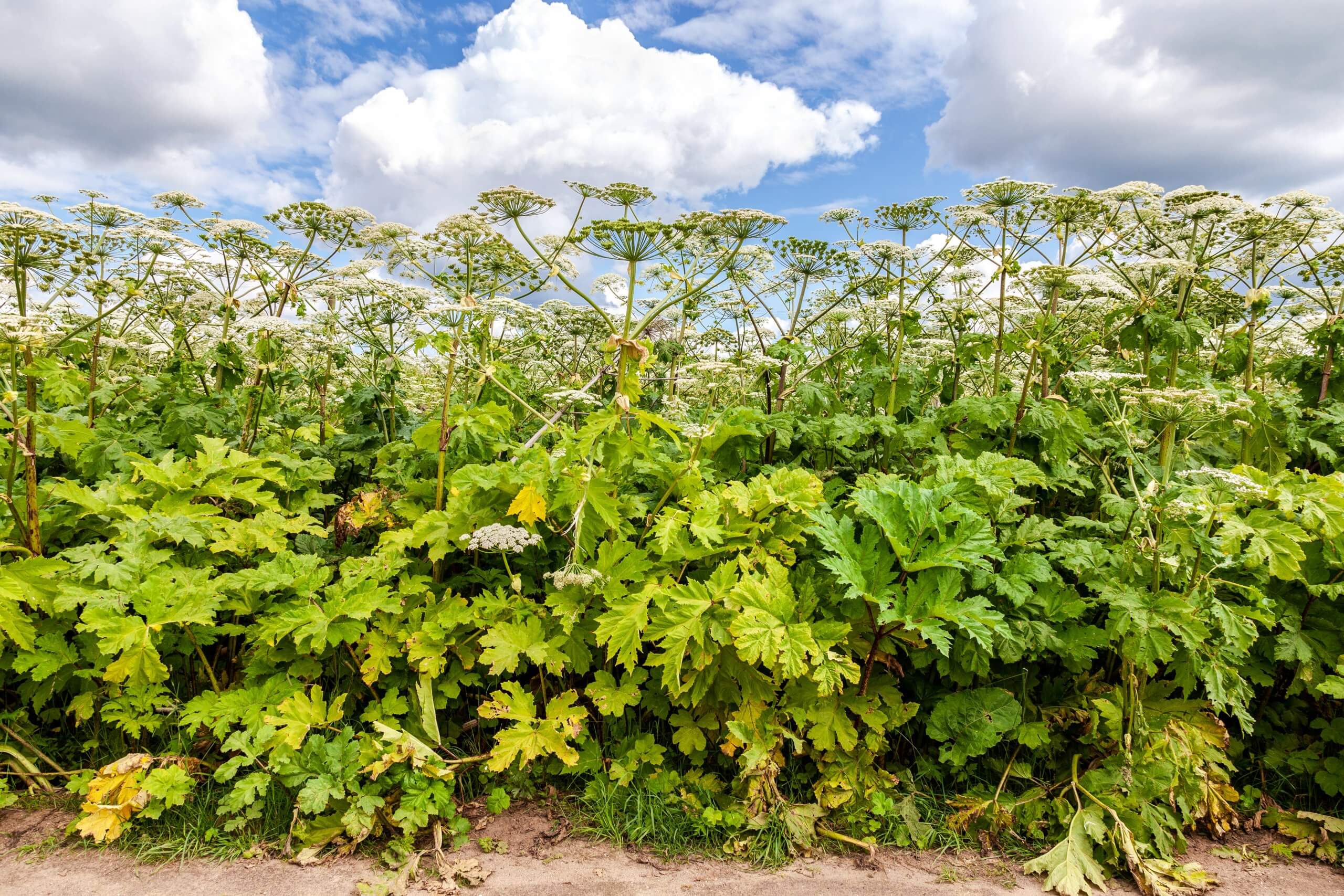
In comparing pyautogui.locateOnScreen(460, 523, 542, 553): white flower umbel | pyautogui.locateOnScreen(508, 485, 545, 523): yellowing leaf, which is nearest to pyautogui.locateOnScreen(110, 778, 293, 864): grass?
pyautogui.locateOnScreen(460, 523, 542, 553): white flower umbel

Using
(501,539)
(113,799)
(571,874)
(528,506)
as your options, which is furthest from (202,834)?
(528,506)

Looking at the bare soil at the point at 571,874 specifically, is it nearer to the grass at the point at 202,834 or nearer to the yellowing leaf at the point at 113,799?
the grass at the point at 202,834

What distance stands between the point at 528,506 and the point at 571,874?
1666mm

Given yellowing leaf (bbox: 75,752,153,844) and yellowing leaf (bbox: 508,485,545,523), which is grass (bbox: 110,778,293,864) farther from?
yellowing leaf (bbox: 508,485,545,523)

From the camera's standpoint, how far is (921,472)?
14.8 ft

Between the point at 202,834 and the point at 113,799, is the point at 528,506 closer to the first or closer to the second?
the point at 202,834

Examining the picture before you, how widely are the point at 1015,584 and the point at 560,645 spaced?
2.26 m

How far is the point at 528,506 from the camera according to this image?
3.33 metres

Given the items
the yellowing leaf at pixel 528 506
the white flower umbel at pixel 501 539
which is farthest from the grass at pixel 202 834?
the yellowing leaf at pixel 528 506

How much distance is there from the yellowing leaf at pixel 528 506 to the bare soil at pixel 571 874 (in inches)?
60.8

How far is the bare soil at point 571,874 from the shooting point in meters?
3.01

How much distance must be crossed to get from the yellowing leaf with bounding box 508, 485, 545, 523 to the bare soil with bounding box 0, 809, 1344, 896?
5.06 ft

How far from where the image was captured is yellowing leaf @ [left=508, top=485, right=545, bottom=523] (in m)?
3.32

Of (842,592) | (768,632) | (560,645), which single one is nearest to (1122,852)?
(842,592)
